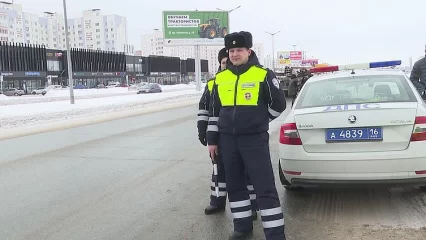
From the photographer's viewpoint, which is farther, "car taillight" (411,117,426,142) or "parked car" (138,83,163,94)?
"parked car" (138,83,163,94)

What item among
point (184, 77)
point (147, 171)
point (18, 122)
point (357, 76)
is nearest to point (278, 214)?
point (357, 76)

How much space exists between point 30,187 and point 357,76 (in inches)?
180

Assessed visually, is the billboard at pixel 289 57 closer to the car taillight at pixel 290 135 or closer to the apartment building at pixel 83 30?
the apartment building at pixel 83 30

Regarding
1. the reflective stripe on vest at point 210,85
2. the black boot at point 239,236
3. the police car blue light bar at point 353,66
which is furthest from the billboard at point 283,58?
the black boot at point 239,236

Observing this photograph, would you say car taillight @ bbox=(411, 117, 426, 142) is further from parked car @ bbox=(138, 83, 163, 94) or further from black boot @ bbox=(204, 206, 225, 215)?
parked car @ bbox=(138, 83, 163, 94)

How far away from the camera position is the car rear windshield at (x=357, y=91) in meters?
4.61

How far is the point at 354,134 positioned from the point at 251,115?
4.24ft

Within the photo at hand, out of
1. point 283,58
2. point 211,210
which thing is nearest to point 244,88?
point 211,210

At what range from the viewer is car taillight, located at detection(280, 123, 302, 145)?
438cm

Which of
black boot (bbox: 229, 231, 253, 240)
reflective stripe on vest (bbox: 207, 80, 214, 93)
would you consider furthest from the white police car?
reflective stripe on vest (bbox: 207, 80, 214, 93)

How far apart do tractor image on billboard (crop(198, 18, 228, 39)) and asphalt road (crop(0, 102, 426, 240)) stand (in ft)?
136

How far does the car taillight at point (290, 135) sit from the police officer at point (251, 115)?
0.90 meters

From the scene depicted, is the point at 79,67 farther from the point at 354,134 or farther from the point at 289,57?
the point at 354,134

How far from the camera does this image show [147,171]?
A: 669 cm
